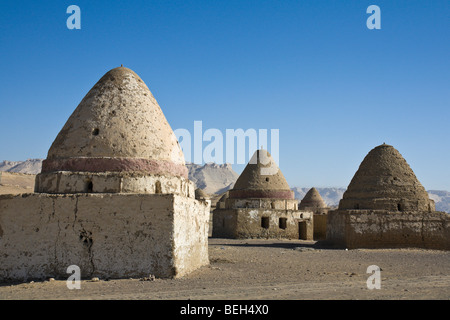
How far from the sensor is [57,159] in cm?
951

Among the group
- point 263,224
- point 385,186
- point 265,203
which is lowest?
point 263,224

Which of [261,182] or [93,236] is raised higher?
[261,182]

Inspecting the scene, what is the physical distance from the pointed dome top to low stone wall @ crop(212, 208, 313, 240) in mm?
11739

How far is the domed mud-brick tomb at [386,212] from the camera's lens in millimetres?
16234

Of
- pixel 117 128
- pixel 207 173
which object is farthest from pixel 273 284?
pixel 207 173

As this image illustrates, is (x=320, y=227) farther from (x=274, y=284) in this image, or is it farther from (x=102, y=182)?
(x=102, y=182)

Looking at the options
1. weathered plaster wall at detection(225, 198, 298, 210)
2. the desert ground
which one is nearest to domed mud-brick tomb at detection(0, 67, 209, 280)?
the desert ground

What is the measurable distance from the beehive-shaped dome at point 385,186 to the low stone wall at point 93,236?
35.2ft

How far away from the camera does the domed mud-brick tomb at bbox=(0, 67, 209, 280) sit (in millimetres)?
8445

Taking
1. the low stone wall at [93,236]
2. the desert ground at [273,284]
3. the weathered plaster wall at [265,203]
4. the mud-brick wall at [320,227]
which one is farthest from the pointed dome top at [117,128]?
the mud-brick wall at [320,227]

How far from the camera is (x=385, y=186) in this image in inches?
683

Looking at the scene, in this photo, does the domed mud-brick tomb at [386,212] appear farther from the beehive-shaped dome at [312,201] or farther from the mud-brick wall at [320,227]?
the beehive-shaped dome at [312,201]

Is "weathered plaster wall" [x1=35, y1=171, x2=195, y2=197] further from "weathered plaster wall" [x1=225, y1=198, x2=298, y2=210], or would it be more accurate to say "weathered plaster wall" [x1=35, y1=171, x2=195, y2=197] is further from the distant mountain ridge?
the distant mountain ridge

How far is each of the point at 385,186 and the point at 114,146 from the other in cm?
1159
